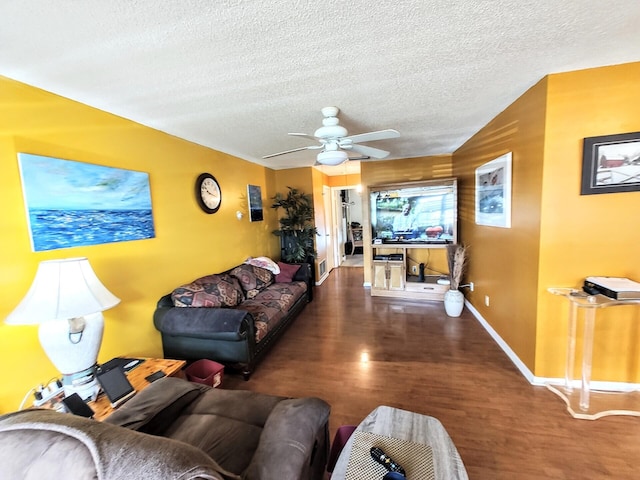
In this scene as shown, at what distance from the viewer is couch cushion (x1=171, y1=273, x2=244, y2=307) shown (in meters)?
2.51

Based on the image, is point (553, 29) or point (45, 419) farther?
point (553, 29)

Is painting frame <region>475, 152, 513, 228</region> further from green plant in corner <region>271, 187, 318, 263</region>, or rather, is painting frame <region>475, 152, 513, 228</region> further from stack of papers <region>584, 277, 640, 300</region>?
green plant in corner <region>271, 187, 318, 263</region>

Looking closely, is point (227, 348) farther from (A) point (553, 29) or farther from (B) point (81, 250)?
(A) point (553, 29)

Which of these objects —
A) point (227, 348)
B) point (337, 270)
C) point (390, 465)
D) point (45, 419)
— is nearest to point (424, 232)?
point (337, 270)

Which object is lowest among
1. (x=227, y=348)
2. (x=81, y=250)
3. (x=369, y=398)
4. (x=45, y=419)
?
(x=369, y=398)

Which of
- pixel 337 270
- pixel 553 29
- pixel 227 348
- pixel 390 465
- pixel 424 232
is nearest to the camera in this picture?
pixel 390 465

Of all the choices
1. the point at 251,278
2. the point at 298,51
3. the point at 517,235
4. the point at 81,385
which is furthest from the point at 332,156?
the point at 81,385

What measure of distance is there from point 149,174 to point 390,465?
2.76 metres

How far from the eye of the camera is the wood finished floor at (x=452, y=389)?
1520 mm

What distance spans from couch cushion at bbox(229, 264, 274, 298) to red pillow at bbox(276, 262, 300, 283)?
20 cm

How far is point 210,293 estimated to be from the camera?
2.71m

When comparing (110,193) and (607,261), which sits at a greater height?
(110,193)

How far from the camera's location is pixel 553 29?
1.39m

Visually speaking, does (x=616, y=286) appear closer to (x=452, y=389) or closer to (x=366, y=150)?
(x=452, y=389)
